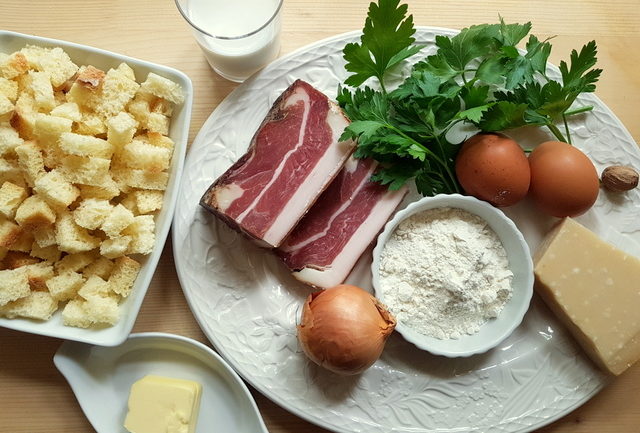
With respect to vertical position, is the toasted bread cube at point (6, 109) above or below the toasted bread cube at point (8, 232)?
above

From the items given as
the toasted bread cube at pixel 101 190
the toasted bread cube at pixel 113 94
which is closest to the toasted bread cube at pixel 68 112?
the toasted bread cube at pixel 113 94

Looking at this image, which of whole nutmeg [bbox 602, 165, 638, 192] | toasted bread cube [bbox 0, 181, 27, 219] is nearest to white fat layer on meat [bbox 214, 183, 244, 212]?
toasted bread cube [bbox 0, 181, 27, 219]

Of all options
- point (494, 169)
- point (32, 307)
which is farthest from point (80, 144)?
point (494, 169)

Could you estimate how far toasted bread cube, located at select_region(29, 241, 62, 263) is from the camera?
4.14 feet

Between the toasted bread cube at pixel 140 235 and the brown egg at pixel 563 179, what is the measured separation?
0.99 metres

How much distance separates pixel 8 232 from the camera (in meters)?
1.21

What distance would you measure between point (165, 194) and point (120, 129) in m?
0.19

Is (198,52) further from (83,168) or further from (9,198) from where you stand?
(9,198)

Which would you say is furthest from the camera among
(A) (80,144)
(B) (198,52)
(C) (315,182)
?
(B) (198,52)

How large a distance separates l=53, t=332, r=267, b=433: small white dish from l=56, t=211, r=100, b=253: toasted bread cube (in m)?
0.28

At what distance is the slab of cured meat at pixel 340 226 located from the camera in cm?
136

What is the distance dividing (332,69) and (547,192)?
2.19 ft

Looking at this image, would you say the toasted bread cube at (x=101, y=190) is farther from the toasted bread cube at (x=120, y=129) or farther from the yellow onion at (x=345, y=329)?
the yellow onion at (x=345, y=329)

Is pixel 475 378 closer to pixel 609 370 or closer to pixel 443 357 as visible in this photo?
pixel 443 357
